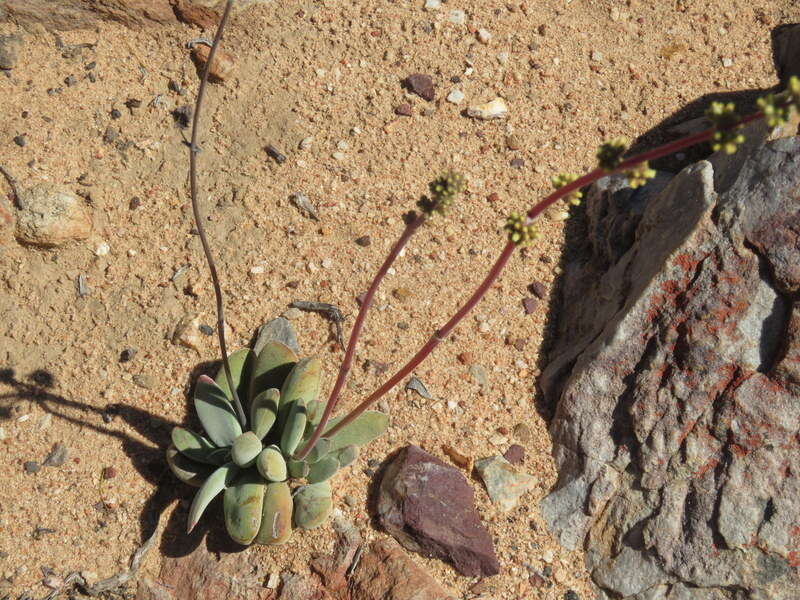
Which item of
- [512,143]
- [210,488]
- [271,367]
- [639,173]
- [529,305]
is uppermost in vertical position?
[639,173]

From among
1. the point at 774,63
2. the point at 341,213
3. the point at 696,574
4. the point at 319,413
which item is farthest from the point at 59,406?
the point at 774,63

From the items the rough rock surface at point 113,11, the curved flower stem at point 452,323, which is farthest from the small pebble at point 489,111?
the curved flower stem at point 452,323

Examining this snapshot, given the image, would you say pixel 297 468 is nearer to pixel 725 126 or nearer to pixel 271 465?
pixel 271 465

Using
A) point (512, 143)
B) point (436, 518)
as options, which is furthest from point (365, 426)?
point (512, 143)

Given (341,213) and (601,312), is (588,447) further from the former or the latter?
(341,213)

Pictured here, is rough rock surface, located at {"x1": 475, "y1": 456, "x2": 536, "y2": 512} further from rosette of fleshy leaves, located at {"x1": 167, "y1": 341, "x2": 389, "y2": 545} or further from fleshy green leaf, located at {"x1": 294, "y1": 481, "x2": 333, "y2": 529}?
fleshy green leaf, located at {"x1": 294, "y1": 481, "x2": 333, "y2": 529}

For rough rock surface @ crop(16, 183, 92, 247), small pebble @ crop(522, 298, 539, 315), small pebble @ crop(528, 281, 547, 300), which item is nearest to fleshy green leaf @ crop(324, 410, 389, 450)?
small pebble @ crop(522, 298, 539, 315)
